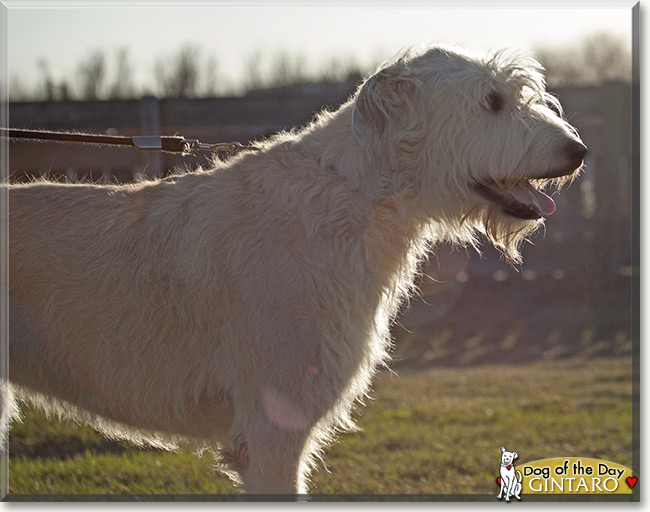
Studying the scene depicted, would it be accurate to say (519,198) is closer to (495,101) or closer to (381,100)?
(495,101)

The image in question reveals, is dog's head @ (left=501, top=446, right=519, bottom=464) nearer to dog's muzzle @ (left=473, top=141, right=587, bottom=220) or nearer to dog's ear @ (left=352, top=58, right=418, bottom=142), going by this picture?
Answer: dog's muzzle @ (left=473, top=141, right=587, bottom=220)

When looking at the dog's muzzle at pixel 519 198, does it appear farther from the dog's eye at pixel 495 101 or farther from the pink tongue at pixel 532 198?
the dog's eye at pixel 495 101

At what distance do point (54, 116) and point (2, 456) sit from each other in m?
3.71

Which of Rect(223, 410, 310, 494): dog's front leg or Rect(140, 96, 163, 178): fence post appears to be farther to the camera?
Rect(140, 96, 163, 178): fence post

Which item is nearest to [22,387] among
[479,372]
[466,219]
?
[466,219]

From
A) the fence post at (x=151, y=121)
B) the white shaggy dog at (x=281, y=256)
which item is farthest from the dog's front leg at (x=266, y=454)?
the fence post at (x=151, y=121)

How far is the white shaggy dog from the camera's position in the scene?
253 centimetres

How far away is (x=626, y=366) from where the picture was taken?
755 cm

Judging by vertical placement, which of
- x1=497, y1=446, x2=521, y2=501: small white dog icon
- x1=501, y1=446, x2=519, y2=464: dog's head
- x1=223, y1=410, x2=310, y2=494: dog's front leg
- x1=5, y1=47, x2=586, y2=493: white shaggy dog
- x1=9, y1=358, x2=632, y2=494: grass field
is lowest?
x1=9, y1=358, x2=632, y2=494: grass field

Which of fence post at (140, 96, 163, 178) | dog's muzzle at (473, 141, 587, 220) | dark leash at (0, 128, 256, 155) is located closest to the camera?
dog's muzzle at (473, 141, 587, 220)

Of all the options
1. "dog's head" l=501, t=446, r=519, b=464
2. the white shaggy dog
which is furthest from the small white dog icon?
the white shaggy dog

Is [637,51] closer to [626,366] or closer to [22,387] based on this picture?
[22,387]

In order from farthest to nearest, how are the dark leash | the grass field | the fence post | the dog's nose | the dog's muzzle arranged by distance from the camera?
the fence post < the grass field < the dark leash < the dog's muzzle < the dog's nose

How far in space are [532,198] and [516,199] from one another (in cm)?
8
